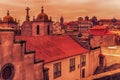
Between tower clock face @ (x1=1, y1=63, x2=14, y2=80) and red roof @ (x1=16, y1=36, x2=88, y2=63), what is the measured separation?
18.1 ft

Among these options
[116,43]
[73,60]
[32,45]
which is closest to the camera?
[32,45]

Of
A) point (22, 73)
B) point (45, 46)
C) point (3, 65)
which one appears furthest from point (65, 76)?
point (3, 65)

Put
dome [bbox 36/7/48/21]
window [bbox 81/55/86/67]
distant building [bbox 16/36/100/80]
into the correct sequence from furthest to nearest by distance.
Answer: dome [bbox 36/7/48/21]
window [bbox 81/55/86/67]
distant building [bbox 16/36/100/80]

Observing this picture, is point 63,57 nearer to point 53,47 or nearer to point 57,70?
point 57,70

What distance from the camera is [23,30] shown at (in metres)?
50.2

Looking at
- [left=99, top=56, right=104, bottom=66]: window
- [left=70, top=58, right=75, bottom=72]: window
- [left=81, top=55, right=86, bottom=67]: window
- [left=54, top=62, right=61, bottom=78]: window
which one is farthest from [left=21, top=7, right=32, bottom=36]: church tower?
[left=54, top=62, right=61, bottom=78]: window

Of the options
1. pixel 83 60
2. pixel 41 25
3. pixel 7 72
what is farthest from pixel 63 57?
pixel 41 25

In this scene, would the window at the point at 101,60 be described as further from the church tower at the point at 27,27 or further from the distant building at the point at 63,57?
the church tower at the point at 27,27

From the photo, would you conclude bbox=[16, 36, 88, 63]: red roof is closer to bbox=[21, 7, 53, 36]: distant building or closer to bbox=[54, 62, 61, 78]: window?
bbox=[54, 62, 61, 78]: window

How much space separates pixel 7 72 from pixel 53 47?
463 inches

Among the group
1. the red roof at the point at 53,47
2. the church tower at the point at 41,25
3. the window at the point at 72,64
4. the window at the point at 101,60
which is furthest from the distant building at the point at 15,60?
the church tower at the point at 41,25

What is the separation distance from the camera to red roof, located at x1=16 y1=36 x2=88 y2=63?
88.4ft

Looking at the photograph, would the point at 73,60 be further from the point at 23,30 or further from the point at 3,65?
the point at 23,30

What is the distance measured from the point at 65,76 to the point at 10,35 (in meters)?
12.9
